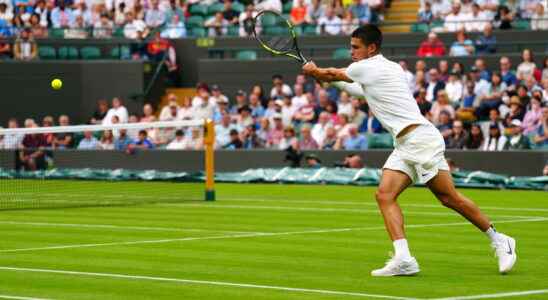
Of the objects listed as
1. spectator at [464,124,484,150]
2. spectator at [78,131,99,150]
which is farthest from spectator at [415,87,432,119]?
spectator at [78,131,99,150]

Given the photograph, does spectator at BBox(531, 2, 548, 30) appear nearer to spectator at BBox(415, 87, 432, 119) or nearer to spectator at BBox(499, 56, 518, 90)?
spectator at BBox(499, 56, 518, 90)

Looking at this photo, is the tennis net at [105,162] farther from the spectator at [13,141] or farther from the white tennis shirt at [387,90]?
the white tennis shirt at [387,90]

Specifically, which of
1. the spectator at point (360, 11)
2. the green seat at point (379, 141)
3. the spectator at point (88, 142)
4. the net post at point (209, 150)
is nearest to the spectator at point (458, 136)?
the green seat at point (379, 141)

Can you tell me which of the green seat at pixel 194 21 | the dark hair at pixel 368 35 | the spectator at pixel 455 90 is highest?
the dark hair at pixel 368 35

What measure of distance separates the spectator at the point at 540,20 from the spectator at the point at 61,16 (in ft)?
47.8

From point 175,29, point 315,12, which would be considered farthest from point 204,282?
point 175,29

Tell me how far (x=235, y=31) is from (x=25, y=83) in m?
6.23

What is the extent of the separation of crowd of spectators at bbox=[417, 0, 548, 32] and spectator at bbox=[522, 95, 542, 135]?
4.86 m

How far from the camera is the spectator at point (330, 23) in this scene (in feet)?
113

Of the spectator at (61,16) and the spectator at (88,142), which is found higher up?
the spectator at (61,16)

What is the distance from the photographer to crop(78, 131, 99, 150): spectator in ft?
105

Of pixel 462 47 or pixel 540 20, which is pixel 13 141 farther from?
pixel 540 20

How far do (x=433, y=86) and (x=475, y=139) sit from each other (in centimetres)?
279

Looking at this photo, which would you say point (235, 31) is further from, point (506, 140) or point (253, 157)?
point (506, 140)
